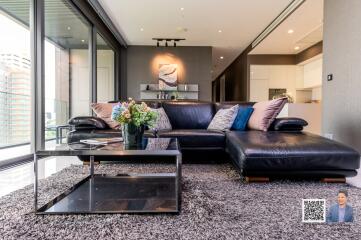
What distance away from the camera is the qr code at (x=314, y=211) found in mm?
1429

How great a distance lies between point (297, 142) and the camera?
2248 mm

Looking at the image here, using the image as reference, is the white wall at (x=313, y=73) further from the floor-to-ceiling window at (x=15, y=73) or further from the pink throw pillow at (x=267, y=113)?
the floor-to-ceiling window at (x=15, y=73)

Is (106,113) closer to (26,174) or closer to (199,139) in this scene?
(26,174)

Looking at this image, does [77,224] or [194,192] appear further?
[194,192]

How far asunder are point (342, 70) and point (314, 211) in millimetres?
2917

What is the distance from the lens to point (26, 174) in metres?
2.66

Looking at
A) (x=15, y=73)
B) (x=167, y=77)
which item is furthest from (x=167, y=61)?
(x=15, y=73)

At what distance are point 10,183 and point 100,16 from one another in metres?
4.42

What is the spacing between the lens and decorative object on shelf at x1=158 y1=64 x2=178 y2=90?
8.05 metres

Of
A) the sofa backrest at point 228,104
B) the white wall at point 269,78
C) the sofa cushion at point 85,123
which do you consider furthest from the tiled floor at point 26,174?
the white wall at point 269,78

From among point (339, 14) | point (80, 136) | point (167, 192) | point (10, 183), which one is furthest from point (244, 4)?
point (10, 183)

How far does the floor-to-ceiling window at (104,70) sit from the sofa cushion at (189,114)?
9.68 ft

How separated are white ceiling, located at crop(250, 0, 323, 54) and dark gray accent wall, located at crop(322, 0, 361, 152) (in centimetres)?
93

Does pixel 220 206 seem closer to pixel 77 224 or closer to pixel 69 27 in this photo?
pixel 77 224
